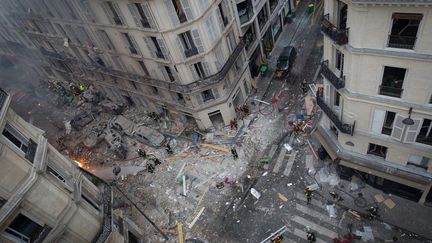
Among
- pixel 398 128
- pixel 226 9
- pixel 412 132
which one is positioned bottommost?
pixel 412 132

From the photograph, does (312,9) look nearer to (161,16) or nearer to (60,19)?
(161,16)

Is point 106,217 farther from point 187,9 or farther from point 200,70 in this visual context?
point 187,9

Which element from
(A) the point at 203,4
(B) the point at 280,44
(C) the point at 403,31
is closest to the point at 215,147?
(A) the point at 203,4

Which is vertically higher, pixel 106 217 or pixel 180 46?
pixel 180 46

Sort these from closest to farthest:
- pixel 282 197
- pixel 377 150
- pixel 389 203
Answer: pixel 377 150 < pixel 389 203 < pixel 282 197

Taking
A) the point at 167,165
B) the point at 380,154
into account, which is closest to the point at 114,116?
the point at 167,165

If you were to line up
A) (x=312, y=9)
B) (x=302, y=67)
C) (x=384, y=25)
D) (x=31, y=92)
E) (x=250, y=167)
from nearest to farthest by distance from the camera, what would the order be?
1. (x=384, y=25)
2. (x=250, y=167)
3. (x=302, y=67)
4. (x=312, y=9)
5. (x=31, y=92)
